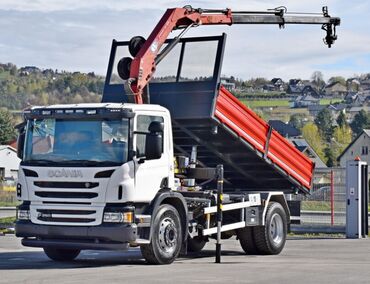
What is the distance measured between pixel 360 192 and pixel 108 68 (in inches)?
392

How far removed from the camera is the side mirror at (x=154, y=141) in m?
16.0

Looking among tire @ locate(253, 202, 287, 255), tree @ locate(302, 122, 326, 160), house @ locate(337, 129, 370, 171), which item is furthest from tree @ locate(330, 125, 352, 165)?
tire @ locate(253, 202, 287, 255)

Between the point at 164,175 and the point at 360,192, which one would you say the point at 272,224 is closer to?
the point at 164,175

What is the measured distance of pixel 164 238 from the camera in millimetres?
16391

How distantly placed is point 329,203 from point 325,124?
14363 centimetres

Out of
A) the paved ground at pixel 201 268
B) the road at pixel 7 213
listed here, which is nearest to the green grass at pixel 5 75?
the road at pixel 7 213

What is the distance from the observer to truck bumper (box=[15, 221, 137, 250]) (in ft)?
51.0

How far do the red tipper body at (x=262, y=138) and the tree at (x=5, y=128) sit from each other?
90.0 meters

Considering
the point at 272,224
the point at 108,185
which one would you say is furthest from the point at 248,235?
the point at 108,185

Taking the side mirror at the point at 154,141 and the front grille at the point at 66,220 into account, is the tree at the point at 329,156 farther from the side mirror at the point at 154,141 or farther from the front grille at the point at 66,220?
the front grille at the point at 66,220

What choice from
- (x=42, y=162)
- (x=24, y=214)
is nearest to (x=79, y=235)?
(x=24, y=214)

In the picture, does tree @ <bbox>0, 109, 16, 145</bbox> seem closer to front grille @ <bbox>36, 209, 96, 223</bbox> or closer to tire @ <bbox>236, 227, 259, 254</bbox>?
tire @ <bbox>236, 227, 259, 254</bbox>

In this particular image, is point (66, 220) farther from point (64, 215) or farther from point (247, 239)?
point (247, 239)

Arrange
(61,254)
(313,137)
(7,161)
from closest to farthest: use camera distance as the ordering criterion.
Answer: (61,254), (7,161), (313,137)
